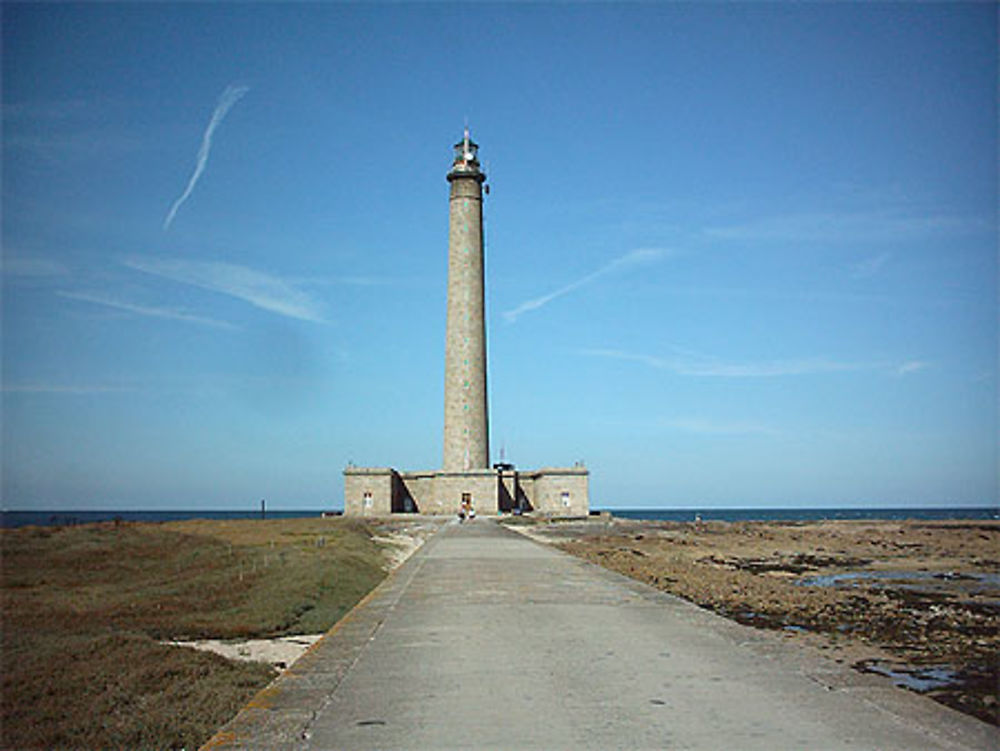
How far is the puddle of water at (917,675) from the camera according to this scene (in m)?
8.75

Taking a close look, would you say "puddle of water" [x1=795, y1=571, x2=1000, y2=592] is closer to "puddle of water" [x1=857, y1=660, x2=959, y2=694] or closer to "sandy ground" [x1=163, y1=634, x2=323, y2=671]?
"puddle of water" [x1=857, y1=660, x2=959, y2=694]

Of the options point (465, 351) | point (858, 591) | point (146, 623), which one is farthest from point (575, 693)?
point (465, 351)

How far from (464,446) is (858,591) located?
118ft

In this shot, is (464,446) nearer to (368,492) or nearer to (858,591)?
(368,492)

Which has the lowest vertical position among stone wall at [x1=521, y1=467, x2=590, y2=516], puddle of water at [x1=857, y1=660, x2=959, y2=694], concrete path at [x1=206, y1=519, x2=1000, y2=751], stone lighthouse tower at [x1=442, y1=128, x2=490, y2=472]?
puddle of water at [x1=857, y1=660, x2=959, y2=694]

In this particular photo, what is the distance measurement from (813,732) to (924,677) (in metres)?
5.25

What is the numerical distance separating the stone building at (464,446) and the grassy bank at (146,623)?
22852 millimetres

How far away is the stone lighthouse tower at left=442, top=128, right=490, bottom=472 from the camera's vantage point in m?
54.1

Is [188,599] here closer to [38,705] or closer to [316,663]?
[38,705]

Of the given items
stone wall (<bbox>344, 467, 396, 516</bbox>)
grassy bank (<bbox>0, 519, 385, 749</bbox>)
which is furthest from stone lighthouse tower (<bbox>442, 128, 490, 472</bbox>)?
grassy bank (<bbox>0, 519, 385, 749</bbox>)

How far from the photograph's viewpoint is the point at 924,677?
30.3 feet

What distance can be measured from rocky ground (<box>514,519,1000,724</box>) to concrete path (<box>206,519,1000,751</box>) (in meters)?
2.19

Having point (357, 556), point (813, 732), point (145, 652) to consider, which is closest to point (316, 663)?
point (813, 732)

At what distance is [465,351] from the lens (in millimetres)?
54438
